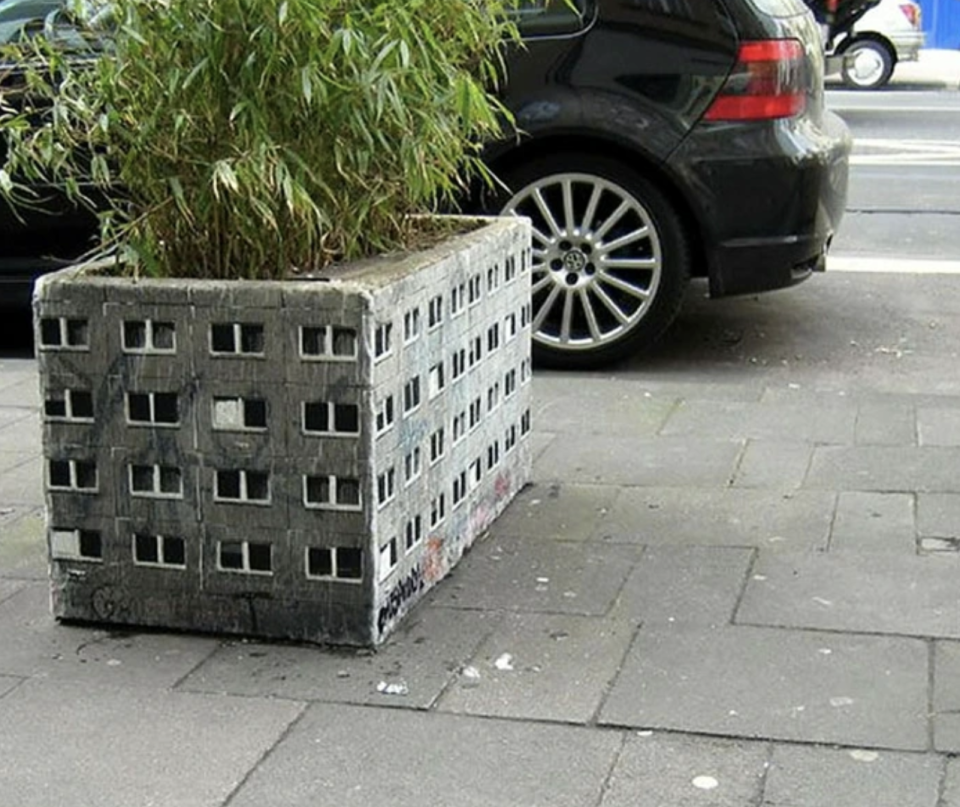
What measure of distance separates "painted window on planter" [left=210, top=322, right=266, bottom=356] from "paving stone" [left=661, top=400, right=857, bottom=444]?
255 cm

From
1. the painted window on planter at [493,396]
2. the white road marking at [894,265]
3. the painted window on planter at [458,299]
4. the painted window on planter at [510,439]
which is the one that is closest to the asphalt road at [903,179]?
the white road marking at [894,265]

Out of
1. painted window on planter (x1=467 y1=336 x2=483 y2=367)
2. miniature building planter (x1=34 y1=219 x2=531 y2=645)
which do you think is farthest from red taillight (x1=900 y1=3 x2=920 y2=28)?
miniature building planter (x1=34 y1=219 x2=531 y2=645)

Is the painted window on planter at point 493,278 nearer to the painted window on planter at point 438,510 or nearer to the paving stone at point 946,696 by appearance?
the painted window on planter at point 438,510

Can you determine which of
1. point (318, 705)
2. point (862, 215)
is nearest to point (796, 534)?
point (318, 705)

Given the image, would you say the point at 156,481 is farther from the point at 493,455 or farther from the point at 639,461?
the point at 639,461

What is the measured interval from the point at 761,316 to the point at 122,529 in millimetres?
4748

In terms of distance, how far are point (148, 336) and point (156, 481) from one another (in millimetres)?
375

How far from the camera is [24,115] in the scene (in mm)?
4492

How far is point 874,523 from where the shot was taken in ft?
17.3

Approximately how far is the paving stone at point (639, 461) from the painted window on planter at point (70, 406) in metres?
1.91

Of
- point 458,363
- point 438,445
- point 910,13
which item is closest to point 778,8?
point 458,363

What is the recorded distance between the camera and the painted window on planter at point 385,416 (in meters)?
4.20

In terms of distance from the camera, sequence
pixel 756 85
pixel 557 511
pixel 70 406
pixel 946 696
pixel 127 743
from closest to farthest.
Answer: pixel 127 743
pixel 946 696
pixel 70 406
pixel 557 511
pixel 756 85

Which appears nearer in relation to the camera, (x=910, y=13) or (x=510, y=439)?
(x=510, y=439)
